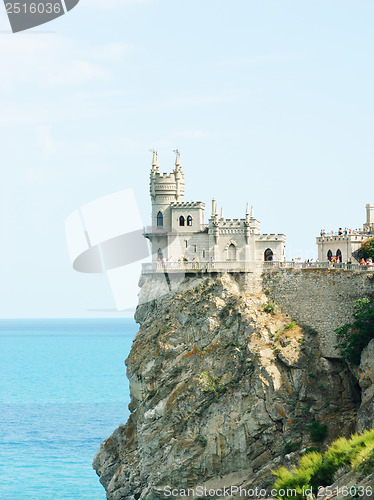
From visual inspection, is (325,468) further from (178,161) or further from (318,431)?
(178,161)

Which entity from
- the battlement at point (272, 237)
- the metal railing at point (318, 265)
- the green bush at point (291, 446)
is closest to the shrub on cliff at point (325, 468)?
the green bush at point (291, 446)

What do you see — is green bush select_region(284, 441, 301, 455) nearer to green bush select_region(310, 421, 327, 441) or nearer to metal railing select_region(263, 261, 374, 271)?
green bush select_region(310, 421, 327, 441)

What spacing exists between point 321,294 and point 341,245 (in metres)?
5.65

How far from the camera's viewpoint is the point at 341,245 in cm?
A: 7019

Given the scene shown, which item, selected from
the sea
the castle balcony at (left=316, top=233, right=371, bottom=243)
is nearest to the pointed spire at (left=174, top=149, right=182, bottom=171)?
the castle balcony at (left=316, top=233, right=371, bottom=243)

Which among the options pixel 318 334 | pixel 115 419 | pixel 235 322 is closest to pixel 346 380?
pixel 318 334

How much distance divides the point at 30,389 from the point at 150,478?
3188 inches

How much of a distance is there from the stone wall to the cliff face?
79 centimetres

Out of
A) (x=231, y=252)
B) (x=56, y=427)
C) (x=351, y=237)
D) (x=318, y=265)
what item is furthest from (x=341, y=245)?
(x=56, y=427)

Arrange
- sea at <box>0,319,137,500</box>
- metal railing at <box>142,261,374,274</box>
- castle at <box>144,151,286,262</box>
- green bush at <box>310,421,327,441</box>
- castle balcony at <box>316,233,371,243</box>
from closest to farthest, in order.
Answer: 1. green bush at <box>310,421,327,441</box>
2. metal railing at <box>142,261,374,274</box>
3. castle balcony at <box>316,233,371,243</box>
4. castle at <box>144,151,286,262</box>
5. sea at <box>0,319,137,500</box>

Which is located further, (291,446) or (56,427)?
(56,427)

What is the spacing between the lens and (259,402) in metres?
64.0

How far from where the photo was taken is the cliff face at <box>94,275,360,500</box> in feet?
Result: 208

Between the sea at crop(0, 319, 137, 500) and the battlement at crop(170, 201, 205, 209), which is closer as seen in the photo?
the battlement at crop(170, 201, 205, 209)
